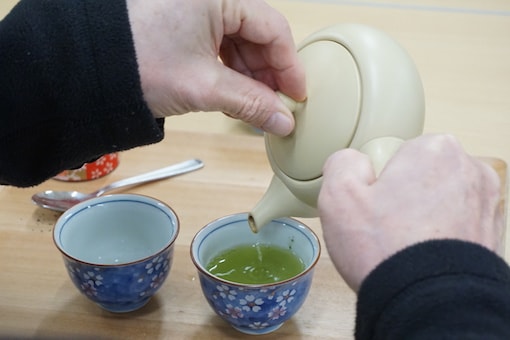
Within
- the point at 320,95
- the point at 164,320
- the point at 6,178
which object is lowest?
the point at 164,320

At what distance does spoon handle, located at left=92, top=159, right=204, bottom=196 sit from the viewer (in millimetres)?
872

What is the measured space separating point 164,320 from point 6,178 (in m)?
0.21

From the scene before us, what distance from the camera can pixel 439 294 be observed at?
39 centimetres

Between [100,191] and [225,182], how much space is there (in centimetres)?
16

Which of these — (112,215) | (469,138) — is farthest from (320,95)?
(469,138)

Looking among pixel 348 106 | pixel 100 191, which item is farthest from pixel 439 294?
pixel 100 191

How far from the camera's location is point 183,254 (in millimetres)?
777

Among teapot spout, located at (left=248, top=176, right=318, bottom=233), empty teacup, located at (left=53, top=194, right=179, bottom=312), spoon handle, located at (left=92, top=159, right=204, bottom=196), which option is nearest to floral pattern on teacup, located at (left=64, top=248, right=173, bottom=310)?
empty teacup, located at (left=53, top=194, right=179, bottom=312)

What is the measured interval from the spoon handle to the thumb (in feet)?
0.93

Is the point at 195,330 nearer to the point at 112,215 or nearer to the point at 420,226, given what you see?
the point at 112,215

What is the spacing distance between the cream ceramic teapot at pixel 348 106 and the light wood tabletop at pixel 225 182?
169 mm

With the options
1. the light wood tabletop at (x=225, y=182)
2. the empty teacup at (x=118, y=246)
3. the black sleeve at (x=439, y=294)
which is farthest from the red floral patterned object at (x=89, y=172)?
the black sleeve at (x=439, y=294)

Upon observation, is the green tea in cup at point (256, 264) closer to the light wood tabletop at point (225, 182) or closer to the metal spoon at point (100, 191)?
the light wood tabletop at point (225, 182)

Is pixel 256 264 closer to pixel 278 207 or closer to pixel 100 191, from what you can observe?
pixel 278 207
